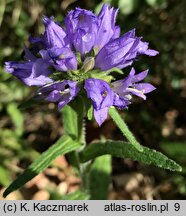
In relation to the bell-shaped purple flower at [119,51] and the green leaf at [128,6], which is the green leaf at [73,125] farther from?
the green leaf at [128,6]

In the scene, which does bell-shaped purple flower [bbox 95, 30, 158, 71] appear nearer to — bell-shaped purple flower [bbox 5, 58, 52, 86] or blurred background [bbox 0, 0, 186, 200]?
bell-shaped purple flower [bbox 5, 58, 52, 86]

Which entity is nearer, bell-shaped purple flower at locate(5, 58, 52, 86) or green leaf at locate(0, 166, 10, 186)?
bell-shaped purple flower at locate(5, 58, 52, 86)

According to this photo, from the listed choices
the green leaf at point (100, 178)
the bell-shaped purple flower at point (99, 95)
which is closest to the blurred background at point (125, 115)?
the green leaf at point (100, 178)

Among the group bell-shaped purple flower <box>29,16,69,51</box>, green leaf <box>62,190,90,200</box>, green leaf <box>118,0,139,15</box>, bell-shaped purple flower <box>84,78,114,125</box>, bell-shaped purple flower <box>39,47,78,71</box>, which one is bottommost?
green leaf <box>62,190,90,200</box>

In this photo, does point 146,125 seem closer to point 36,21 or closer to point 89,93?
point 36,21

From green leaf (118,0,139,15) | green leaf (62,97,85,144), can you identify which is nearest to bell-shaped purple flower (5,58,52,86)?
green leaf (62,97,85,144)

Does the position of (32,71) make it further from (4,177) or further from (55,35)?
(4,177)

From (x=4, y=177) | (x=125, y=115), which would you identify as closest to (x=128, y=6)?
(x=125, y=115)
